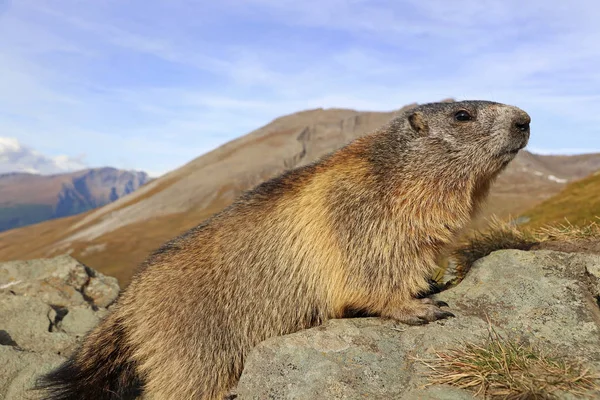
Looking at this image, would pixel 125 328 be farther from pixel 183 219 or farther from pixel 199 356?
pixel 183 219

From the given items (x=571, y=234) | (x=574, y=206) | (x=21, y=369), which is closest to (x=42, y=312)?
(x=21, y=369)

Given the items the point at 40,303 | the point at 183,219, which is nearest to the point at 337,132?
the point at 183,219

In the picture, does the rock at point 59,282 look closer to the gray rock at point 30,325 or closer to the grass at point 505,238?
the gray rock at point 30,325

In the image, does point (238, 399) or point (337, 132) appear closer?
point (238, 399)

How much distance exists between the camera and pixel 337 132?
121750 mm

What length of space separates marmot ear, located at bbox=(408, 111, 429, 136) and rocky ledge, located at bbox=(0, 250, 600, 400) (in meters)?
2.16

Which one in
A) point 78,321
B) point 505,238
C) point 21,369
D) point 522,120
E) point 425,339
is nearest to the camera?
point 425,339

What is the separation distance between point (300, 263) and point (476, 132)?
3.22 m

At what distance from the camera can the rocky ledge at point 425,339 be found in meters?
4.86

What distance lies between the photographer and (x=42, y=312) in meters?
9.33

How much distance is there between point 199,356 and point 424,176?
155 inches

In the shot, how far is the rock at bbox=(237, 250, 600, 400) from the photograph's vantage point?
4.84 m

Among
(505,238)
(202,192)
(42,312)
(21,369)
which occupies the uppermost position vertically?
(202,192)

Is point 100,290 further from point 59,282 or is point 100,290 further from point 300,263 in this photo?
point 300,263
